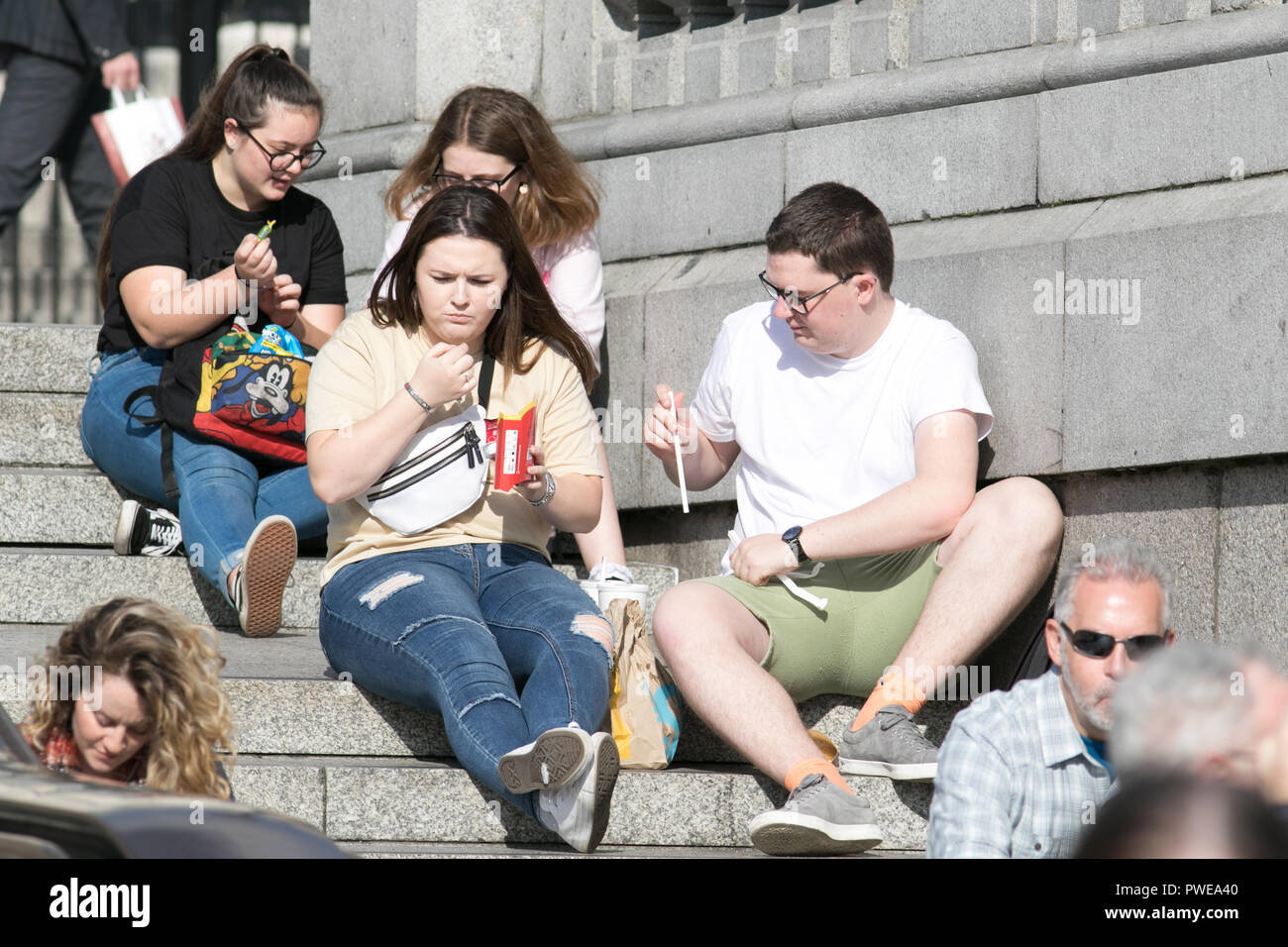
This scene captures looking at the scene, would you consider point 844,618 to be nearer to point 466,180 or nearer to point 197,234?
point 466,180

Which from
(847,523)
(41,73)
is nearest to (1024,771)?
(847,523)

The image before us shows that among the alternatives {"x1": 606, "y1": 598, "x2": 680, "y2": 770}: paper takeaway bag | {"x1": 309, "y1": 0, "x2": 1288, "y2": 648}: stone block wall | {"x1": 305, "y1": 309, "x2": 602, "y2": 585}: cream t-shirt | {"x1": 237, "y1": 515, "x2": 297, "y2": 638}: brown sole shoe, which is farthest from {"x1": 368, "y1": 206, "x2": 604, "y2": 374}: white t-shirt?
{"x1": 606, "y1": 598, "x2": 680, "y2": 770}: paper takeaway bag

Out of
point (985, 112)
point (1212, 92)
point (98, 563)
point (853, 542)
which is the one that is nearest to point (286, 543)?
point (98, 563)

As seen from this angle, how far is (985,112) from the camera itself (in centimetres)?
535

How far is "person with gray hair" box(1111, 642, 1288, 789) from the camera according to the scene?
66.3 inches

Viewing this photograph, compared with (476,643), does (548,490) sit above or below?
above

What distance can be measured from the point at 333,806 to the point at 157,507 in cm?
173

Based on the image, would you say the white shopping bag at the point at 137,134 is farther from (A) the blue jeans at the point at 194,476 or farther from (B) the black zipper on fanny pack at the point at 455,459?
(B) the black zipper on fanny pack at the point at 455,459

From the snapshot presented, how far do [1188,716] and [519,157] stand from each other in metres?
4.06

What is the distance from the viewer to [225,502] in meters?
5.11

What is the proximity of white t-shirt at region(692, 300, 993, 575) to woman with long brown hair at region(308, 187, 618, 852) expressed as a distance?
48cm

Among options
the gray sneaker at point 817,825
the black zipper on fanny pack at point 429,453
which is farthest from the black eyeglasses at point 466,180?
the gray sneaker at point 817,825

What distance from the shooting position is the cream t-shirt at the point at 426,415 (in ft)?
14.9
